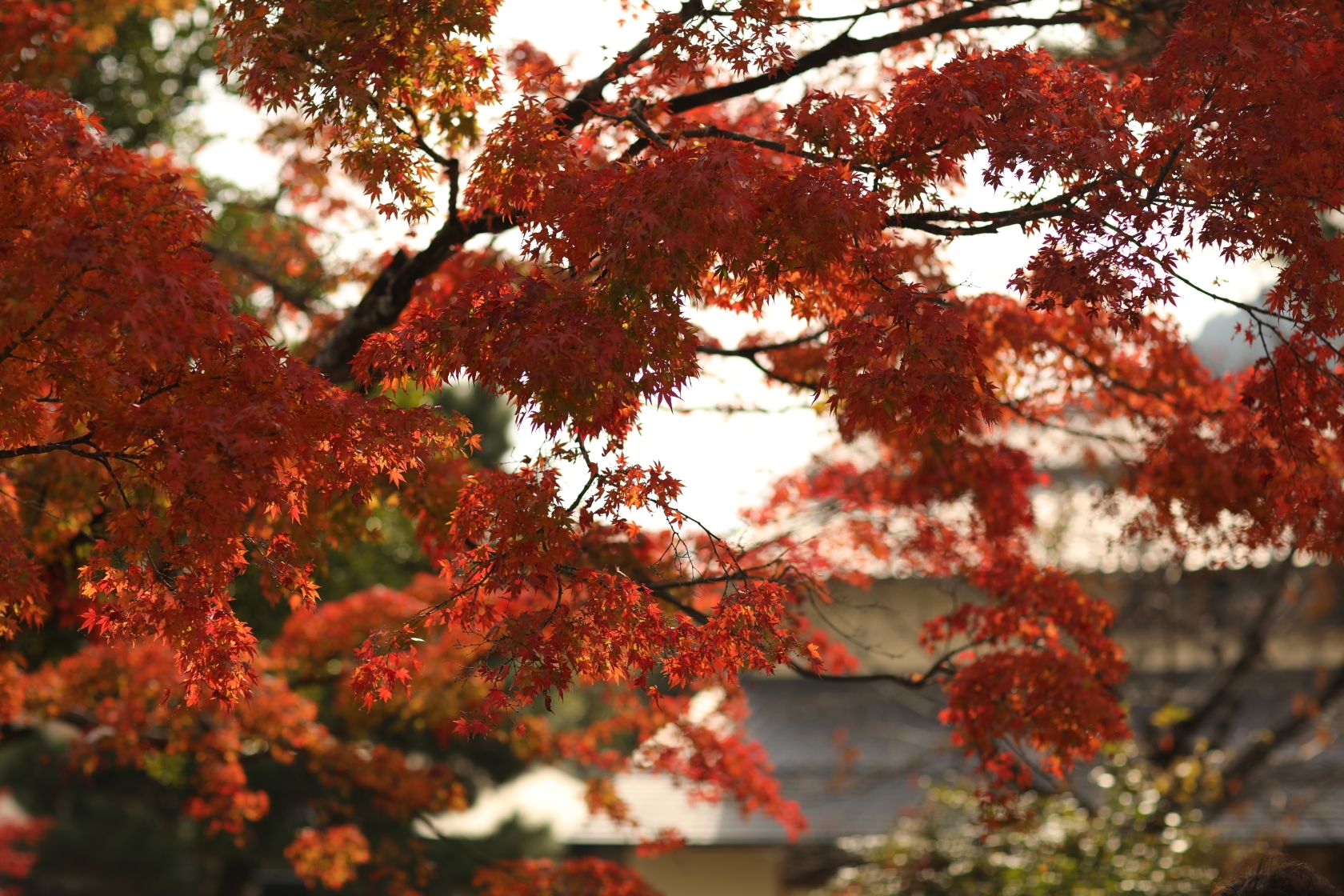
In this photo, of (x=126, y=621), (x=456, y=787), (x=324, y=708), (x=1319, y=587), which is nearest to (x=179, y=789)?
(x=324, y=708)

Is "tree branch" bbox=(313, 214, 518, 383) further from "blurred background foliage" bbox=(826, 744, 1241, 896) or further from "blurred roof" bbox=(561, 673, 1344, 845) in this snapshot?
"blurred roof" bbox=(561, 673, 1344, 845)

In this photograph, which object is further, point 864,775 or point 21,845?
point 864,775

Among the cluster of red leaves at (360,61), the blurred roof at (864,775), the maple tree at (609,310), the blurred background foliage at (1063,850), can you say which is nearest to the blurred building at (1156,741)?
the blurred roof at (864,775)

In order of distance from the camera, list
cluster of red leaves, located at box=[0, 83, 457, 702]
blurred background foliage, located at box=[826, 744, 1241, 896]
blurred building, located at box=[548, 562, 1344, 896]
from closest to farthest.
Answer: cluster of red leaves, located at box=[0, 83, 457, 702], blurred background foliage, located at box=[826, 744, 1241, 896], blurred building, located at box=[548, 562, 1344, 896]

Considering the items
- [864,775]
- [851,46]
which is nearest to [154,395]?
[851,46]

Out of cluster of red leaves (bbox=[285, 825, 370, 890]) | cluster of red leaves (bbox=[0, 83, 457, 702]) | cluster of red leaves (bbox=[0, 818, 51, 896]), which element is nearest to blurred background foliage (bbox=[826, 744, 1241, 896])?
cluster of red leaves (bbox=[285, 825, 370, 890])

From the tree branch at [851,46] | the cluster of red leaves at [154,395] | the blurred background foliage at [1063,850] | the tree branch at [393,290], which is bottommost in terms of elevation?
the blurred background foliage at [1063,850]

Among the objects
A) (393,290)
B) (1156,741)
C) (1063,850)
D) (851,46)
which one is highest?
(851,46)

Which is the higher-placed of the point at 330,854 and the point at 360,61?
the point at 360,61

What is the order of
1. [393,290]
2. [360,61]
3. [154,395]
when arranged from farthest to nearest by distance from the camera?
[393,290], [360,61], [154,395]

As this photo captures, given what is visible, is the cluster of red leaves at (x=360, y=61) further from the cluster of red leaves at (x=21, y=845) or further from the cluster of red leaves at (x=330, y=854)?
the cluster of red leaves at (x=21, y=845)

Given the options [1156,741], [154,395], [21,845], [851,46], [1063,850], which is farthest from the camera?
[21,845]

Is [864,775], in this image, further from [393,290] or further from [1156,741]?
[393,290]

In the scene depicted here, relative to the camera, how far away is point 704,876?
1234 cm
